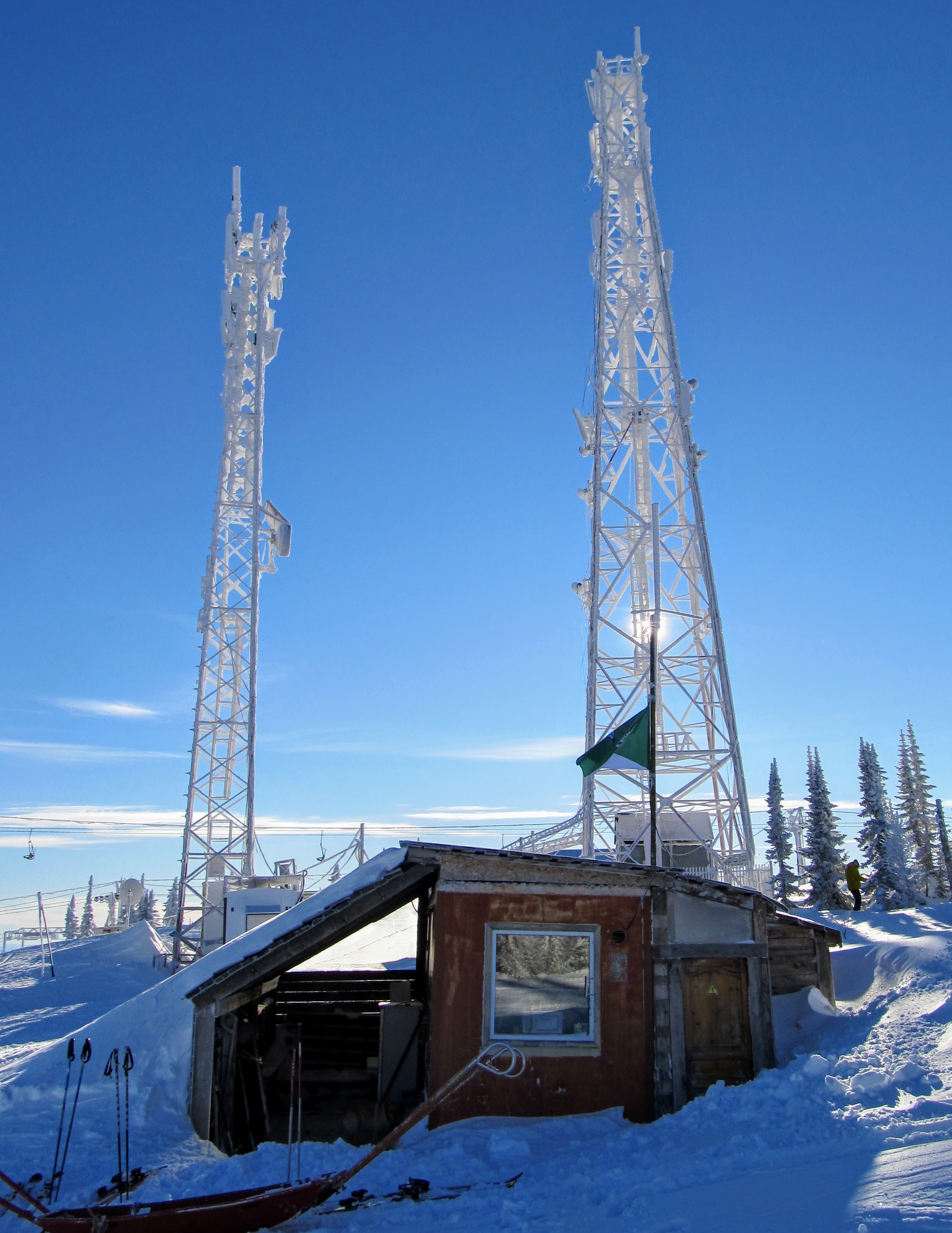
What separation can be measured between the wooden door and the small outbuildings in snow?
2cm

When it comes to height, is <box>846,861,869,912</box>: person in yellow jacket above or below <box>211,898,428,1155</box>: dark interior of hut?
above

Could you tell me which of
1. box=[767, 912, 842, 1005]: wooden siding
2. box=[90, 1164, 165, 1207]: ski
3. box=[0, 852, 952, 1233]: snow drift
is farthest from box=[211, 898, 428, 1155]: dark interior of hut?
box=[767, 912, 842, 1005]: wooden siding

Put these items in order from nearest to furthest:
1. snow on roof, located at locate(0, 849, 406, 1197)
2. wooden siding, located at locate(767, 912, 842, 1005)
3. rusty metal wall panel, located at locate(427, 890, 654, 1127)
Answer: snow on roof, located at locate(0, 849, 406, 1197) → rusty metal wall panel, located at locate(427, 890, 654, 1127) → wooden siding, located at locate(767, 912, 842, 1005)

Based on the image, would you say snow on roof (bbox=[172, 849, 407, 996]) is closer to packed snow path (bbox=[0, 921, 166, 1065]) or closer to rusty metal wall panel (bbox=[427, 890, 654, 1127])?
rusty metal wall panel (bbox=[427, 890, 654, 1127])

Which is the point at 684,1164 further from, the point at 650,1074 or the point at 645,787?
the point at 645,787

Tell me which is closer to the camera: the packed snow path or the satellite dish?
the packed snow path

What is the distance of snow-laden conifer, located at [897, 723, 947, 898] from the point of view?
1836 inches

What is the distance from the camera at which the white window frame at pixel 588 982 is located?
Answer: 1036 cm

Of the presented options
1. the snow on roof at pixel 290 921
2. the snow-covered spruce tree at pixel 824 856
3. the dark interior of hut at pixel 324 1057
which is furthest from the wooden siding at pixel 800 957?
the snow-covered spruce tree at pixel 824 856

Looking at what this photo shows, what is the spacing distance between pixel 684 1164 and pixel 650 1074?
8.32ft

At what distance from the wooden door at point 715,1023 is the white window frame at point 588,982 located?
1.12 metres

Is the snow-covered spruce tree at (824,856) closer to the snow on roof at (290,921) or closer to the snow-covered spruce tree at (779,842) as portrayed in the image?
the snow-covered spruce tree at (779,842)

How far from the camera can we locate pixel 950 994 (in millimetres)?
11609

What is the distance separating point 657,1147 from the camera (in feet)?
28.6
